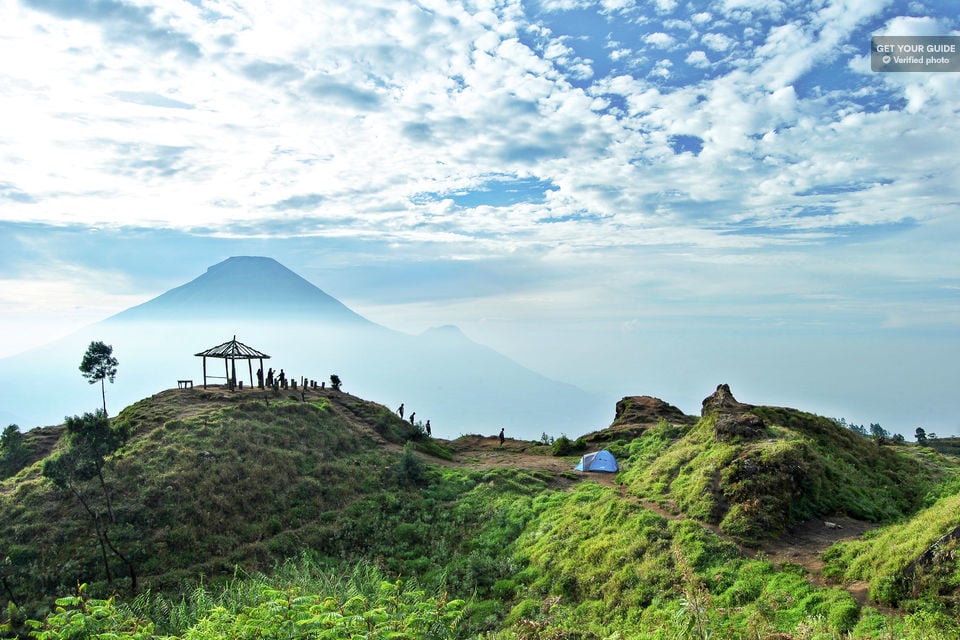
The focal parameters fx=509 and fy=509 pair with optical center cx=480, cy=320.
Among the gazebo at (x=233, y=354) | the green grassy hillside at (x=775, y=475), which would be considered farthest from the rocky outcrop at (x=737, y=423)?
the gazebo at (x=233, y=354)

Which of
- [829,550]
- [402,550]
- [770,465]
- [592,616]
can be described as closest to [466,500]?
[402,550]

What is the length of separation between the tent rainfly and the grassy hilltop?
1359mm

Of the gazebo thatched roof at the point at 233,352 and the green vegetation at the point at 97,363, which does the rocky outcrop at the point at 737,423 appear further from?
the green vegetation at the point at 97,363

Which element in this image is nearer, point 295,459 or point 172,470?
point 172,470

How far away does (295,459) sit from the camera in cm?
3022

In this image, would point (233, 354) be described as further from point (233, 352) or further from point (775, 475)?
point (775, 475)

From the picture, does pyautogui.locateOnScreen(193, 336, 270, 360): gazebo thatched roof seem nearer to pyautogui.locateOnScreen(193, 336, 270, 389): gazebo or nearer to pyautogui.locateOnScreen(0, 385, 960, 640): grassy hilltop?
pyautogui.locateOnScreen(193, 336, 270, 389): gazebo

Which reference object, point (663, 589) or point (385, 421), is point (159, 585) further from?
point (385, 421)

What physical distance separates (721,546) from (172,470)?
2512 centimetres

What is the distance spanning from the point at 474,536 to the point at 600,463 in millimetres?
13547

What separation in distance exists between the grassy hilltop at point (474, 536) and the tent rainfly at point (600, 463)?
1.36 m

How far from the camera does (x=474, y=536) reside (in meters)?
23.2

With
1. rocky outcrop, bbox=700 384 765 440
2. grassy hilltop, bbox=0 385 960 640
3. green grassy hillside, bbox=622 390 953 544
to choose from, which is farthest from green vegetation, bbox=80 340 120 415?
rocky outcrop, bbox=700 384 765 440

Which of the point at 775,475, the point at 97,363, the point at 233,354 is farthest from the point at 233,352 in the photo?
the point at 775,475
